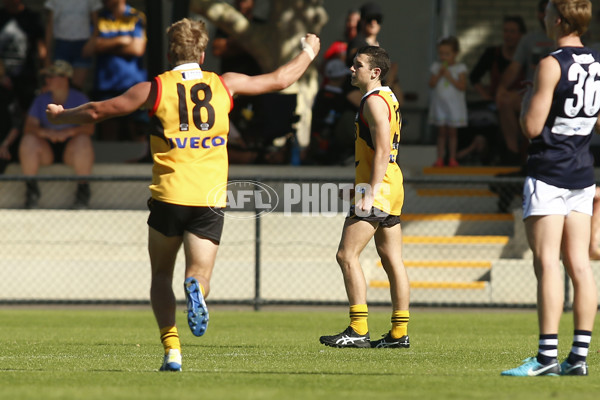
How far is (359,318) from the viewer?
330 inches

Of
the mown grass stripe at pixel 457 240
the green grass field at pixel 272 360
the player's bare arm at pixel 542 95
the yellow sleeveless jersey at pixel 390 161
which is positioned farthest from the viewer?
the mown grass stripe at pixel 457 240

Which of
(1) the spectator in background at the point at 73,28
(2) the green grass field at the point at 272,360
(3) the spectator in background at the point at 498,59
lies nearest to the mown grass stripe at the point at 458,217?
(3) the spectator in background at the point at 498,59

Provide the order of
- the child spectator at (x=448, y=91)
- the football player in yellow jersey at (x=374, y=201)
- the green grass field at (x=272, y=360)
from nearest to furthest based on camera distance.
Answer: the green grass field at (x=272, y=360) → the football player in yellow jersey at (x=374, y=201) → the child spectator at (x=448, y=91)

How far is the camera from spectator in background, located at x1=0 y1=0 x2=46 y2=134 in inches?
630

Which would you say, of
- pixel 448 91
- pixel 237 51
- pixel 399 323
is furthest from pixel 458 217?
pixel 399 323

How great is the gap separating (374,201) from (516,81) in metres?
7.98

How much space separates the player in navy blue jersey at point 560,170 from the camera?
239 inches

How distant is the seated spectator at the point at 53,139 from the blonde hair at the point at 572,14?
947 cm

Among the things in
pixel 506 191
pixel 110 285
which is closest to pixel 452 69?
pixel 506 191

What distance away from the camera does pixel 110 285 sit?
1436cm

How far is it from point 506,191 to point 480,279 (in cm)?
162

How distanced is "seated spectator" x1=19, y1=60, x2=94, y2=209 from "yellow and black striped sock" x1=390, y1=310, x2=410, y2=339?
7.43m

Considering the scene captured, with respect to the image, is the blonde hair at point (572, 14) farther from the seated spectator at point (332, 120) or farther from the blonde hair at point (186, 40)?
the seated spectator at point (332, 120)

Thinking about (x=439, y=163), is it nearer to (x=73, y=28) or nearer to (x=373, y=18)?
(x=373, y=18)
